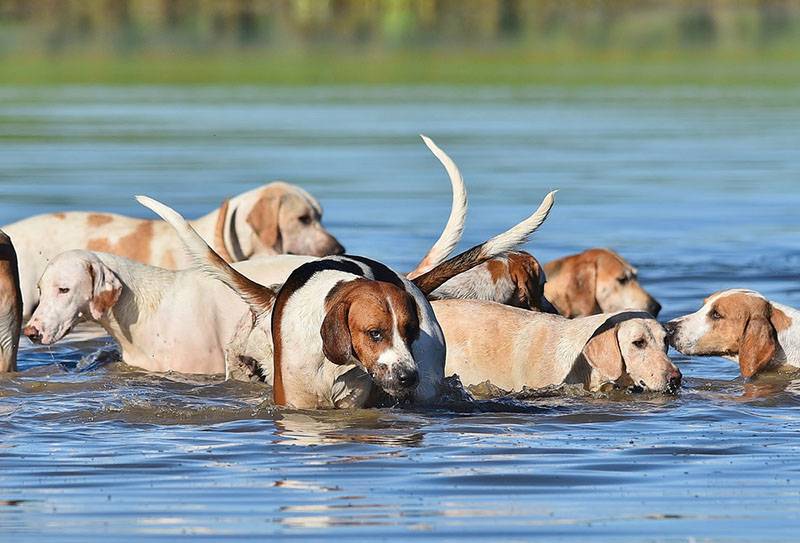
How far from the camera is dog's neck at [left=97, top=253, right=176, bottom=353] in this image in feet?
37.2

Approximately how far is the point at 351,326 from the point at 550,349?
2065 mm

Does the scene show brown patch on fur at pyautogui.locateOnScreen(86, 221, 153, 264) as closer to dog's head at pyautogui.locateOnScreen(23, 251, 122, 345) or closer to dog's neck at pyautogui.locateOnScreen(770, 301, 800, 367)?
dog's head at pyautogui.locateOnScreen(23, 251, 122, 345)

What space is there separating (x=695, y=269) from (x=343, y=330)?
7.92 meters

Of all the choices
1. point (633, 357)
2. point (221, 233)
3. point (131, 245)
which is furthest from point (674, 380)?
point (131, 245)

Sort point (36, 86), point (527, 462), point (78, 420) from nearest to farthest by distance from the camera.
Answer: point (527, 462) → point (78, 420) → point (36, 86)

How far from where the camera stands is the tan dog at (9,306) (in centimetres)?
1073

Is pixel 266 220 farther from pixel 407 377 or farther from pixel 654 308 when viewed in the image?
pixel 407 377

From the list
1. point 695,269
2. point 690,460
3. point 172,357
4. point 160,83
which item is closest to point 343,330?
point 690,460

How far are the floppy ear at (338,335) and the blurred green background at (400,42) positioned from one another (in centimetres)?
3008

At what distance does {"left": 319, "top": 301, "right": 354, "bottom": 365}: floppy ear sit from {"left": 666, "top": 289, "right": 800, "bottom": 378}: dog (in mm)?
2964

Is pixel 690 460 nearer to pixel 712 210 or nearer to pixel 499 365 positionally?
pixel 499 365

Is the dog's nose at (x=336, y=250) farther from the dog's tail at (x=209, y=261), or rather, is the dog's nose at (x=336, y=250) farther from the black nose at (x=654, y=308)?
the dog's tail at (x=209, y=261)

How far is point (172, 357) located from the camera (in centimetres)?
1129

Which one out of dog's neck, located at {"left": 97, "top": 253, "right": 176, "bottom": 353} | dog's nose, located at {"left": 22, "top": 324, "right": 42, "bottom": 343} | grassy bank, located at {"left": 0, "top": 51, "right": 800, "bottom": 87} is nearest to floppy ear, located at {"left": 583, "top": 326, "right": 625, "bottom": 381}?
dog's neck, located at {"left": 97, "top": 253, "right": 176, "bottom": 353}
